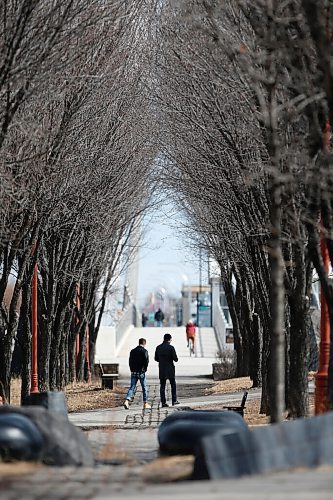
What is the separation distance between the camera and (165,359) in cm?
3152

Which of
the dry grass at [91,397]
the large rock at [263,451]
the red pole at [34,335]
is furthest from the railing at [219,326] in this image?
the large rock at [263,451]

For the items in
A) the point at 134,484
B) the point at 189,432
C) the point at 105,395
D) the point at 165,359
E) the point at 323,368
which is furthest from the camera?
the point at 105,395

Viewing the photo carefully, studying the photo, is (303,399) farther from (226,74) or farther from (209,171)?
(209,171)

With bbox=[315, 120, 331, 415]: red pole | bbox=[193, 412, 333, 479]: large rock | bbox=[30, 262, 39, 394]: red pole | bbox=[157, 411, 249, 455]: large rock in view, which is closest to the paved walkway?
bbox=[193, 412, 333, 479]: large rock

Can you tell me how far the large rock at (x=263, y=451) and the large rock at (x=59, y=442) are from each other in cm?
191

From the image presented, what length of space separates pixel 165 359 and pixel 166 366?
201 millimetres

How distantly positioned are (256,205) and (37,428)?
13.2 metres

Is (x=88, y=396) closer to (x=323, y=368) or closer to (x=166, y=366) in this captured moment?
(x=166, y=366)

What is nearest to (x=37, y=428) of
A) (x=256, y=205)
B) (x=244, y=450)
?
(x=244, y=450)

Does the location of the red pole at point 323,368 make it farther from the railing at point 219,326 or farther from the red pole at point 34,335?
the railing at point 219,326

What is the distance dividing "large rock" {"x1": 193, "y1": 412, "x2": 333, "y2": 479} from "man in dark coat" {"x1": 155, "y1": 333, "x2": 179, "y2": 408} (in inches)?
749

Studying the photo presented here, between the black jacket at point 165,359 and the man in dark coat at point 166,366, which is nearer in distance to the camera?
Answer: the man in dark coat at point 166,366

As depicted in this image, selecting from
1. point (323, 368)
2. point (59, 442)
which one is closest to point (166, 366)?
point (323, 368)

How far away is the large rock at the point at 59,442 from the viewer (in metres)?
13.2
